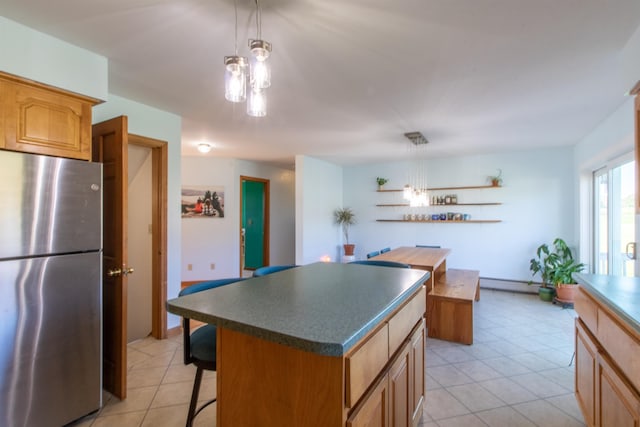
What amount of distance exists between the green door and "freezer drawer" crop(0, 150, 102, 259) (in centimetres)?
498

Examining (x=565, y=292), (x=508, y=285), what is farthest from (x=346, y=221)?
(x=565, y=292)

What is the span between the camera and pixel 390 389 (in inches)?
47.4

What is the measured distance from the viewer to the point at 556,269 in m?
4.30

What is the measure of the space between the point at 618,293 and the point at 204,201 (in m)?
5.38

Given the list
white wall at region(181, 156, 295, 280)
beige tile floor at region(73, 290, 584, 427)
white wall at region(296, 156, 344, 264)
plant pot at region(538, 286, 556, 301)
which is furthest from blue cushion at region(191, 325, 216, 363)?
plant pot at region(538, 286, 556, 301)

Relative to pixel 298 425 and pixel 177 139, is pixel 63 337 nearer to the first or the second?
pixel 298 425

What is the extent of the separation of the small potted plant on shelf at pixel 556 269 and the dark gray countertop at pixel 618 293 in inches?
113

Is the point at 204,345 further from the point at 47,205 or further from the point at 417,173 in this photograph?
the point at 417,173

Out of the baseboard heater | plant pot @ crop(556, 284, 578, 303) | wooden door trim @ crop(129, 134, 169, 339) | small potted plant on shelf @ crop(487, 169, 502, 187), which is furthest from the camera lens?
small potted plant on shelf @ crop(487, 169, 502, 187)

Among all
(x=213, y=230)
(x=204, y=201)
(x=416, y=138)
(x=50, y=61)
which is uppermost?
(x=416, y=138)

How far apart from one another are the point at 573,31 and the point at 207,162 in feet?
16.8

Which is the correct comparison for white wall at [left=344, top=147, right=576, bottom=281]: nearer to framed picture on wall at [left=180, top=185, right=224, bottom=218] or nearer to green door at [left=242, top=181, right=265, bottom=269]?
green door at [left=242, top=181, right=265, bottom=269]

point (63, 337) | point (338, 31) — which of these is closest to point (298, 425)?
point (63, 337)

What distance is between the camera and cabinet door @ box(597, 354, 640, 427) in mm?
1101
